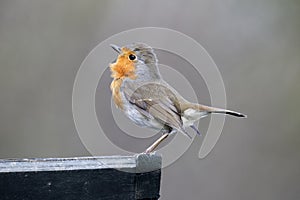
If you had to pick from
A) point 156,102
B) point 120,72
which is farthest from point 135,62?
point 156,102

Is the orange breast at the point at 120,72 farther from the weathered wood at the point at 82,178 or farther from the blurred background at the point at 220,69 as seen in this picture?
the blurred background at the point at 220,69

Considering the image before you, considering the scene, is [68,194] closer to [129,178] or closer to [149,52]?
[129,178]

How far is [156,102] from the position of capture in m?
3.64

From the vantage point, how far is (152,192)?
282 centimetres

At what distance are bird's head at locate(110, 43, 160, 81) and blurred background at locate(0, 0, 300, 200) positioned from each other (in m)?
2.07

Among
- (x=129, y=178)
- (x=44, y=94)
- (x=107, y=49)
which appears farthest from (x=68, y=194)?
(x=44, y=94)

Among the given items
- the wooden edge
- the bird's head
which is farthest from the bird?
the wooden edge

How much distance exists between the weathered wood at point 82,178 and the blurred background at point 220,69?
9.44ft

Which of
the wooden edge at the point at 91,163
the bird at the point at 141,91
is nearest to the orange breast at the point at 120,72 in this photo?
the bird at the point at 141,91

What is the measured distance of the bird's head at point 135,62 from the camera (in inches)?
144

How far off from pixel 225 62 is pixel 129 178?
3.11 meters

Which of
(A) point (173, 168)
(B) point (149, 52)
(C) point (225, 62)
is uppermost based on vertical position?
(B) point (149, 52)

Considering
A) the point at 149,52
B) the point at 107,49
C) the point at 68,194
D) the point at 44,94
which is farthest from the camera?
the point at 44,94

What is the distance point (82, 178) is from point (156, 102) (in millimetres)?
981
